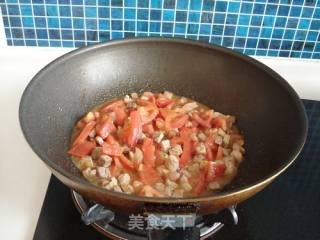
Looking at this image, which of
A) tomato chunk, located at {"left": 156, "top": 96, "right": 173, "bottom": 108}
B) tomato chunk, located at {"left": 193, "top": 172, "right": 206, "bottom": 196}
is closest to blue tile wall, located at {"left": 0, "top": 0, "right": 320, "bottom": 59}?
tomato chunk, located at {"left": 156, "top": 96, "right": 173, "bottom": 108}

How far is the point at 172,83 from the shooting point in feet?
3.91

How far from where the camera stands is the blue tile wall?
3.91 ft

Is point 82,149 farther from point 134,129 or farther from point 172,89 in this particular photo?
point 172,89

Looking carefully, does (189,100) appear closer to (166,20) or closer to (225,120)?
(225,120)

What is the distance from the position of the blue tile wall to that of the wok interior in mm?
134

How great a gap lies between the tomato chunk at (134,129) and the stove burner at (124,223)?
0.69 ft

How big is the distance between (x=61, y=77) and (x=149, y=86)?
262 mm

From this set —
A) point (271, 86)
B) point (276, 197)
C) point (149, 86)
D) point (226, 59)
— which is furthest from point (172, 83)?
point (276, 197)

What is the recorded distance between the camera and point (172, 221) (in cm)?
76

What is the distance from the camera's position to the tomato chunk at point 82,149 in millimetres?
1013

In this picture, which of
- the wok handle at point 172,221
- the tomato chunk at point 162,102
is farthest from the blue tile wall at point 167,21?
the wok handle at point 172,221

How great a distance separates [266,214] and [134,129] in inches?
14.8

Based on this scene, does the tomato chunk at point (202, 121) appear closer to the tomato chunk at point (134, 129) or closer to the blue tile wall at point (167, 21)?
the tomato chunk at point (134, 129)

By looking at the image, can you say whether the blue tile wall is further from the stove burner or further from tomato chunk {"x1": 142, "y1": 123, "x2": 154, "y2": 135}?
the stove burner
